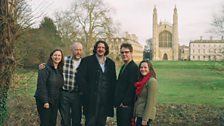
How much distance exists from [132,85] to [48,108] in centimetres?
144

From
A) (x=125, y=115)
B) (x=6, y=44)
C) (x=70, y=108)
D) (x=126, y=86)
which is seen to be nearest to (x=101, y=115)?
(x=125, y=115)

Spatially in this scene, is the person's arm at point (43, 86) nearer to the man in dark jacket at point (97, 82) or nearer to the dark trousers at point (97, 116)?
the man in dark jacket at point (97, 82)

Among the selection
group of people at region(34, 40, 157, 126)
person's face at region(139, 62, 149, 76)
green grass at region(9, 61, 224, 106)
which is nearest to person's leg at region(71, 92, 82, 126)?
group of people at region(34, 40, 157, 126)

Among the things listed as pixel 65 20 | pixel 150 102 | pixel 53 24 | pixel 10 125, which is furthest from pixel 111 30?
pixel 150 102

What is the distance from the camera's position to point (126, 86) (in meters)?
4.98

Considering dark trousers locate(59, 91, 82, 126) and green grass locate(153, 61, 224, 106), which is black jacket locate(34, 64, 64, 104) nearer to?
dark trousers locate(59, 91, 82, 126)

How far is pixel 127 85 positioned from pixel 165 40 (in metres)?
105

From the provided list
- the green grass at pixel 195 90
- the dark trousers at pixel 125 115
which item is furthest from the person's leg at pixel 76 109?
the green grass at pixel 195 90

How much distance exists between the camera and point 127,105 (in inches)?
197

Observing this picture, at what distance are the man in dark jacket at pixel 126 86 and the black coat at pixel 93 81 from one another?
19cm

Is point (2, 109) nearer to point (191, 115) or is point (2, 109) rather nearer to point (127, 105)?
point (127, 105)

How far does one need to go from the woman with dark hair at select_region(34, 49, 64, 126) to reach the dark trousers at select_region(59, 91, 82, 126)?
13 centimetres

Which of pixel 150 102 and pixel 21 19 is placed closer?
pixel 150 102

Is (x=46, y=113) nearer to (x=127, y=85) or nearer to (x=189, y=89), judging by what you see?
(x=127, y=85)
